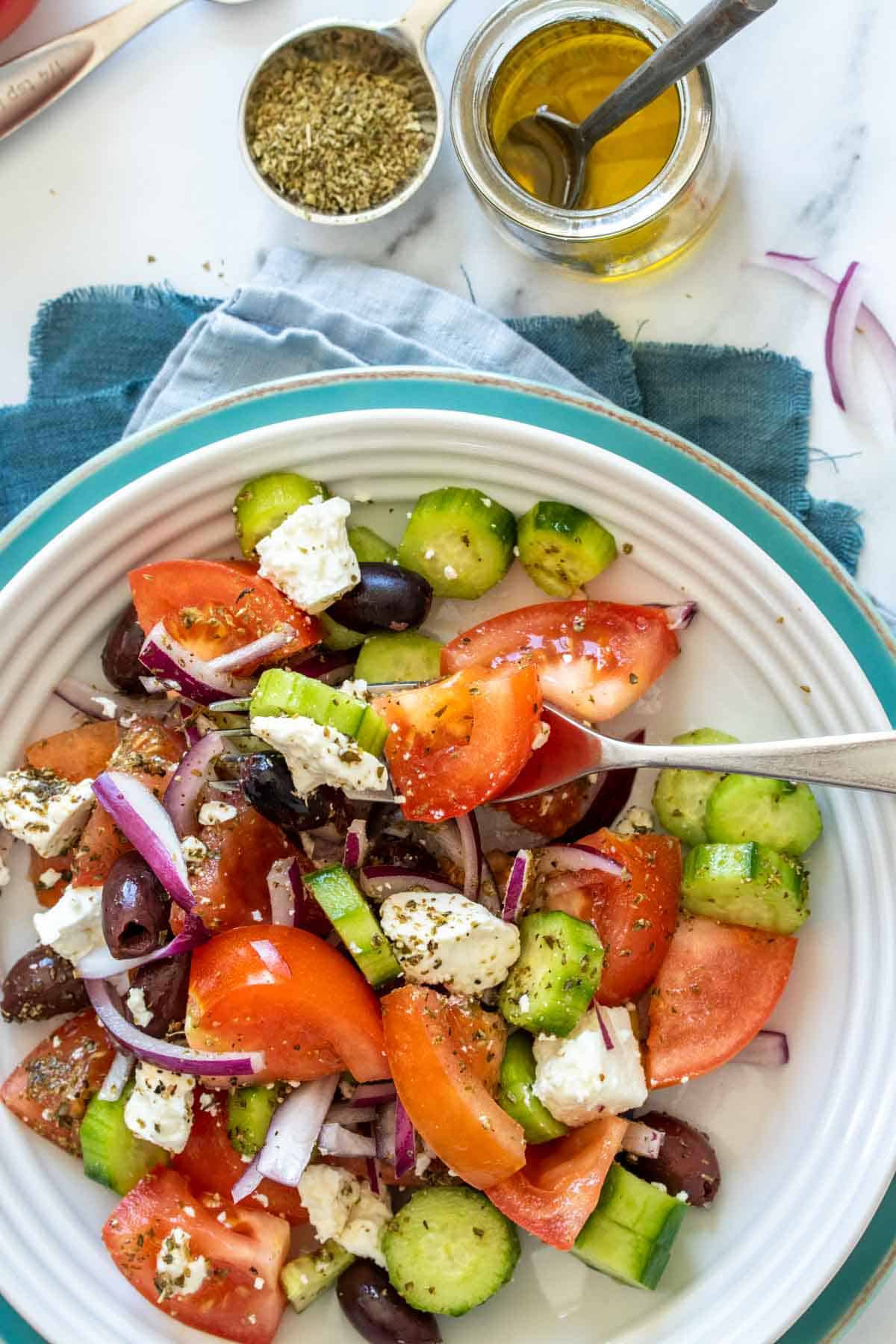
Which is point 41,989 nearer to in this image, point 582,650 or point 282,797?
point 282,797

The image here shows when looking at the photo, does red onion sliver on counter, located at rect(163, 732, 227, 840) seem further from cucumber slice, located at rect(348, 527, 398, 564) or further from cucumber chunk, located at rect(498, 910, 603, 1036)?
cucumber chunk, located at rect(498, 910, 603, 1036)

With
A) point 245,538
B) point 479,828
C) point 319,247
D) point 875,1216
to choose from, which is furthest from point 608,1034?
point 319,247

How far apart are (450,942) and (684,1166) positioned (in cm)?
55

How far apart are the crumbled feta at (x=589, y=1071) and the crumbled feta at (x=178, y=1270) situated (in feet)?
2.01

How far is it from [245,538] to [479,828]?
2.09 ft

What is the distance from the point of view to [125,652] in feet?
Result: 6.74

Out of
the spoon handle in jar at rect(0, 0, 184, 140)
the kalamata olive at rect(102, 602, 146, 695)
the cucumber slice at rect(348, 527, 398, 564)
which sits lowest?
the cucumber slice at rect(348, 527, 398, 564)

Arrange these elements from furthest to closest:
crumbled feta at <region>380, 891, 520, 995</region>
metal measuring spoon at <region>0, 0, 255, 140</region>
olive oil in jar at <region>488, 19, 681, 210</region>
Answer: metal measuring spoon at <region>0, 0, 255, 140</region> → olive oil in jar at <region>488, 19, 681, 210</region> → crumbled feta at <region>380, 891, 520, 995</region>

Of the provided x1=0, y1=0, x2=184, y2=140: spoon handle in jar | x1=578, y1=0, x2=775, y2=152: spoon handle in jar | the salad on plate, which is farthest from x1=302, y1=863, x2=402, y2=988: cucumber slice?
x1=0, y1=0, x2=184, y2=140: spoon handle in jar

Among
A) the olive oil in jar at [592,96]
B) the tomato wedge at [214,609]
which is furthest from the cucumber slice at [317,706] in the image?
the olive oil in jar at [592,96]

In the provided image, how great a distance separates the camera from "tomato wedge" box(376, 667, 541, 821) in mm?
1883

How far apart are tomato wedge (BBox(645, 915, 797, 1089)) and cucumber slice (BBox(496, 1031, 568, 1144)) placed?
18 centimetres

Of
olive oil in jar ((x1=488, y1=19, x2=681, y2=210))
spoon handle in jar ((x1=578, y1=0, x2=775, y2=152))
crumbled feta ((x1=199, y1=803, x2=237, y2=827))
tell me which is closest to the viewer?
spoon handle in jar ((x1=578, y1=0, x2=775, y2=152))

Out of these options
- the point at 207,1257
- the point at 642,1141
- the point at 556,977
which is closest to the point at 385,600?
the point at 556,977
